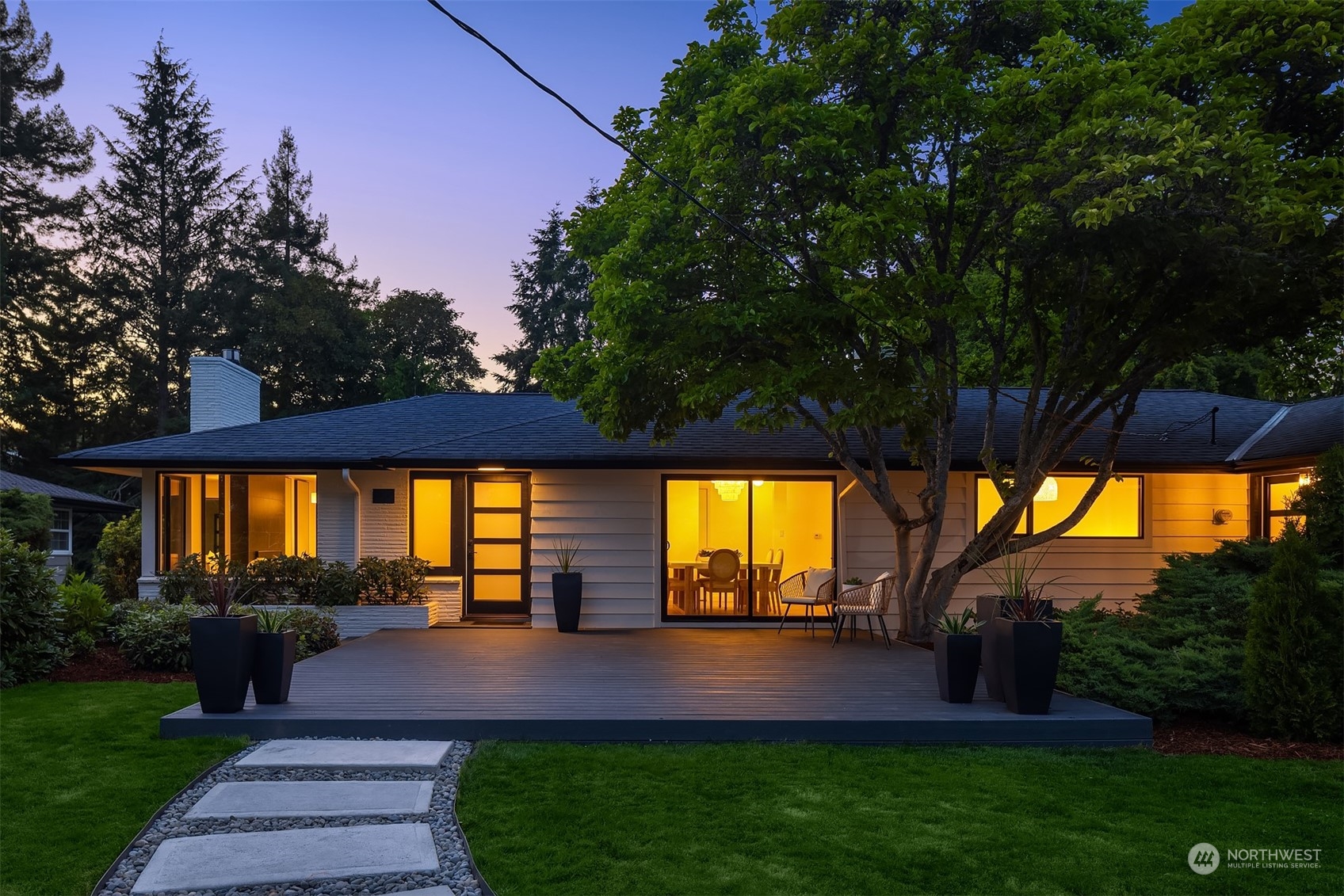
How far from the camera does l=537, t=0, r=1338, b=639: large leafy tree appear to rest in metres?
7.72

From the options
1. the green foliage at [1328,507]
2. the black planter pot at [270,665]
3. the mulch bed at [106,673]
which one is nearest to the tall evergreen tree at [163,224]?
the mulch bed at [106,673]

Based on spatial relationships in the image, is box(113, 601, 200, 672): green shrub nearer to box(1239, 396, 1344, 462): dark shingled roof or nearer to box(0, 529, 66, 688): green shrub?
box(0, 529, 66, 688): green shrub

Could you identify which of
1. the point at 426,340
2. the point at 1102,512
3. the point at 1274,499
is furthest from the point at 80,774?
the point at 426,340

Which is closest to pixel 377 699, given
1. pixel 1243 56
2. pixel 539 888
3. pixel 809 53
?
pixel 539 888

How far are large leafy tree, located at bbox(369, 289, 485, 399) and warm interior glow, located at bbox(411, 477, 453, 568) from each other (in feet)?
58.4

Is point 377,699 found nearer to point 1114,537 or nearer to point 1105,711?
point 1105,711

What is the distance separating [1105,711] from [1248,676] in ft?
3.58

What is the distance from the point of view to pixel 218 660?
6.21 meters

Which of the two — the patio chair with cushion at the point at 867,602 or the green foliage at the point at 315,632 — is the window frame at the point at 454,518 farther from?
the patio chair with cushion at the point at 867,602

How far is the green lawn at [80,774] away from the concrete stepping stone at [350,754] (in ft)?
0.96

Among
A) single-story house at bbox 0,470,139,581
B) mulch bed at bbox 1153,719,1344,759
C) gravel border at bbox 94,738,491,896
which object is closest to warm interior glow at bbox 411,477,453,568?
gravel border at bbox 94,738,491,896

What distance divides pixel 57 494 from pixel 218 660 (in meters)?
18.0

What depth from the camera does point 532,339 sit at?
3600cm

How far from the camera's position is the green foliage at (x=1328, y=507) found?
26.6 ft
